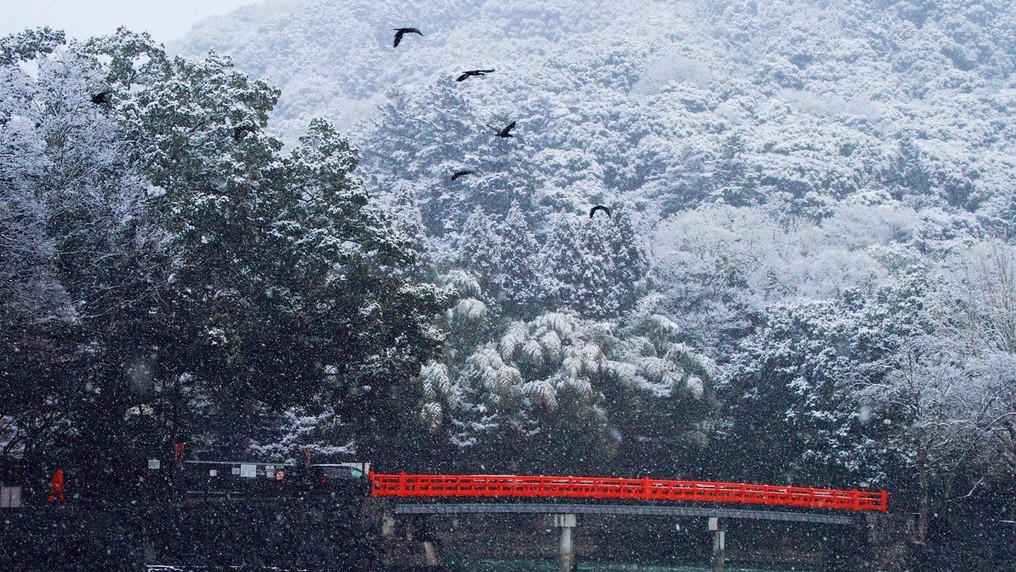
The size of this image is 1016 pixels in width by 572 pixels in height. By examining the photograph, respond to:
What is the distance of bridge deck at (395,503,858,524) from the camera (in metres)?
28.4

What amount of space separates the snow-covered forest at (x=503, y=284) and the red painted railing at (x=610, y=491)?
2246mm

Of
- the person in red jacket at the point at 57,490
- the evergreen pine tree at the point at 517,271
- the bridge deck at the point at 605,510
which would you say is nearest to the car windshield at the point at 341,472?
the bridge deck at the point at 605,510

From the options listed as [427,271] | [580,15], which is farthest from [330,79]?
[427,271]

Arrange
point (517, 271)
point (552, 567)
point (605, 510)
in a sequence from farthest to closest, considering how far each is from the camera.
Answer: point (517, 271)
point (552, 567)
point (605, 510)

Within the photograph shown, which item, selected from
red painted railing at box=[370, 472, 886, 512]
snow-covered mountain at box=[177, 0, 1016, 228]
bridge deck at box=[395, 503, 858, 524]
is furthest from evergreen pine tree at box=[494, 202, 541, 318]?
snow-covered mountain at box=[177, 0, 1016, 228]

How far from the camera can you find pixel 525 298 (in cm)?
4344

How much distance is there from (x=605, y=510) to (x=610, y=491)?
1.98 feet

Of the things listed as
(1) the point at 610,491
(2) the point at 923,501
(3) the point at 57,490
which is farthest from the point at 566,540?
(3) the point at 57,490

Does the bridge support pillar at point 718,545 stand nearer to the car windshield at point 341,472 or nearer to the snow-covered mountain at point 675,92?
the car windshield at point 341,472

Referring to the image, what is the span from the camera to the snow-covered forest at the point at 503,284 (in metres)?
26.0

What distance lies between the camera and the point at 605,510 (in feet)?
99.8

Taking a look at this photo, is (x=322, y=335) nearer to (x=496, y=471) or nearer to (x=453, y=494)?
(x=453, y=494)

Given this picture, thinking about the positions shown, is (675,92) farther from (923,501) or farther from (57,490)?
(57,490)

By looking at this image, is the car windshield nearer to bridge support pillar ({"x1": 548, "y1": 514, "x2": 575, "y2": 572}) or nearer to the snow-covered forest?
the snow-covered forest
